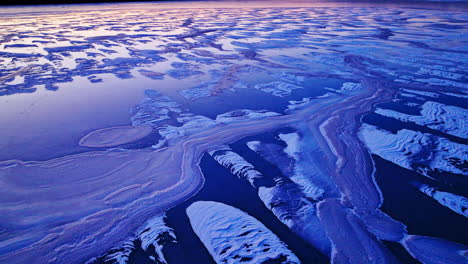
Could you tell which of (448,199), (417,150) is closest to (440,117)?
(417,150)

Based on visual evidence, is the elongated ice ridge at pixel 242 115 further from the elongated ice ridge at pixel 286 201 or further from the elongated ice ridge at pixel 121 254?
the elongated ice ridge at pixel 121 254

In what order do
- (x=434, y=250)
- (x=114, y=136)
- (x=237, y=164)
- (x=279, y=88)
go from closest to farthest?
(x=434, y=250) → (x=237, y=164) → (x=114, y=136) → (x=279, y=88)

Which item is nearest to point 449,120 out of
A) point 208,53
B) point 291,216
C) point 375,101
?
point 375,101

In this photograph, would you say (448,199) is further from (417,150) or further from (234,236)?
(234,236)

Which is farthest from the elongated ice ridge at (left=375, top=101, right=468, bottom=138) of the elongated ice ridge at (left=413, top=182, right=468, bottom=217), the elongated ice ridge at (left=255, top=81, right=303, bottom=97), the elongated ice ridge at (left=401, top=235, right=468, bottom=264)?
the elongated ice ridge at (left=401, top=235, right=468, bottom=264)

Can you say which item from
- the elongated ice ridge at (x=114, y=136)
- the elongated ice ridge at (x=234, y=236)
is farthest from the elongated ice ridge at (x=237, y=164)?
the elongated ice ridge at (x=114, y=136)

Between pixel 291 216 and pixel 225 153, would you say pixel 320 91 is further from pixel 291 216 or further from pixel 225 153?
pixel 291 216
